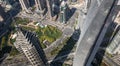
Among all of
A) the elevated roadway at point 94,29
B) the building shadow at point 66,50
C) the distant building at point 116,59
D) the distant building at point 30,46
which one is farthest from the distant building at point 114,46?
the distant building at point 30,46

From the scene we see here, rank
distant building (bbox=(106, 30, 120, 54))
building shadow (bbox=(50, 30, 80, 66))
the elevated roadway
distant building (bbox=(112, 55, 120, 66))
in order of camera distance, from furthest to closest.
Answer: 1. building shadow (bbox=(50, 30, 80, 66))
2. distant building (bbox=(112, 55, 120, 66))
3. distant building (bbox=(106, 30, 120, 54))
4. the elevated roadway

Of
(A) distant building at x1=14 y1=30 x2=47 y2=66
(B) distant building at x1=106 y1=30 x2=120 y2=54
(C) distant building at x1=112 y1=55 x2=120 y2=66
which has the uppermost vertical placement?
(A) distant building at x1=14 y1=30 x2=47 y2=66

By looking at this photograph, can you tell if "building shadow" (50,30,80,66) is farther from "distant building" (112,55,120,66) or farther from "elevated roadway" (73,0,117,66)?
"elevated roadway" (73,0,117,66)

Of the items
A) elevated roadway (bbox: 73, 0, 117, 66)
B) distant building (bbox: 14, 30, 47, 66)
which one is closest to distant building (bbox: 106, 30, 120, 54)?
elevated roadway (bbox: 73, 0, 117, 66)

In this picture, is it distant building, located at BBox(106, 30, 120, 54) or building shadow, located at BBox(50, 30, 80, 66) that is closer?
distant building, located at BBox(106, 30, 120, 54)

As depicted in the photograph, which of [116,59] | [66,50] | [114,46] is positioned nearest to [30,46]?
[66,50]

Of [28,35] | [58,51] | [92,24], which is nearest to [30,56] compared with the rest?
[28,35]

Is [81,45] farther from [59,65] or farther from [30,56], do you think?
[59,65]

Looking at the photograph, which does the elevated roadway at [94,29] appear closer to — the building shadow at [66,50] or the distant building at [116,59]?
the building shadow at [66,50]
